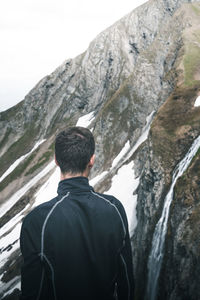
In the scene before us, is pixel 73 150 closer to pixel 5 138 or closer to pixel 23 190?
pixel 23 190

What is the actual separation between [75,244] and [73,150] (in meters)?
1.62

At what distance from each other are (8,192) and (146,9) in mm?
107720

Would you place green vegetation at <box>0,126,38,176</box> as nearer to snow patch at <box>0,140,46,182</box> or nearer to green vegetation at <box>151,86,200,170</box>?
snow patch at <box>0,140,46,182</box>

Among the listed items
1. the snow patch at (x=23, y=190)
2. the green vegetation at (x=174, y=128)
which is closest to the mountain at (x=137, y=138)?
the green vegetation at (x=174, y=128)

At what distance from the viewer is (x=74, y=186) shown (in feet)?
16.8

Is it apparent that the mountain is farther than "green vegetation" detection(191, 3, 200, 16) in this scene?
No

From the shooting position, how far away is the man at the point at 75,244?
15.0 feet

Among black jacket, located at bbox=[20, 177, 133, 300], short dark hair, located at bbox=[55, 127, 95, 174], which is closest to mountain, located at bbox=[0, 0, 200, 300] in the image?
black jacket, located at bbox=[20, 177, 133, 300]

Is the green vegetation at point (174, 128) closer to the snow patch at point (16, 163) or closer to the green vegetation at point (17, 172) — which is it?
the green vegetation at point (17, 172)

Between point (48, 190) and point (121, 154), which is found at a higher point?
point (48, 190)

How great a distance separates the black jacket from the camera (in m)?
4.58

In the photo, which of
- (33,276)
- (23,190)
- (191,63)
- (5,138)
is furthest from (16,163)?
(33,276)

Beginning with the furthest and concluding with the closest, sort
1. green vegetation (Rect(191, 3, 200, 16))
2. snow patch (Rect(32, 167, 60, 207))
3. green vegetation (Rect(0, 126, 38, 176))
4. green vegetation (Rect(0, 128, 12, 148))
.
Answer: green vegetation (Rect(0, 128, 12, 148)) < green vegetation (Rect(0, 126, 38, 176)) < green vegetation (Rect(191, 3, 200, 16)) < snow patch (Rect(32, 167, 60, 207))

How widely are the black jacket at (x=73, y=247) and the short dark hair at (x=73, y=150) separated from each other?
0.32m
